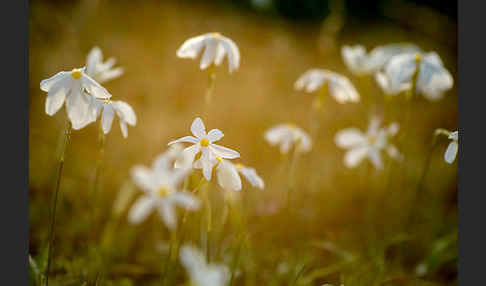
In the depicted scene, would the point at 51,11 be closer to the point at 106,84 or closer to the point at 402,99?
the point at 106,84

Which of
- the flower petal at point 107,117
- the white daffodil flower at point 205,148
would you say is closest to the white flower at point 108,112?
the flower petal at point 107,117

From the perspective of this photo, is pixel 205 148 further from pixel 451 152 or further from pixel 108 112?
pixel 451 152

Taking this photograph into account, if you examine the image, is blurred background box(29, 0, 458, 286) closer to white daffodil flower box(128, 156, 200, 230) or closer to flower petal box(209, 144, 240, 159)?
white daffodil flower box(128, 156, 200, 230)

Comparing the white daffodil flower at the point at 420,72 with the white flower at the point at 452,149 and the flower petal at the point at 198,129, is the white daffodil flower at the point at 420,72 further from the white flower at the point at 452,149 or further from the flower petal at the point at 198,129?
the flower petal at the point at 198,129

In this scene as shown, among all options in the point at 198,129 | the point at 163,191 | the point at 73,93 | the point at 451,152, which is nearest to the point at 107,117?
the point at 73,93

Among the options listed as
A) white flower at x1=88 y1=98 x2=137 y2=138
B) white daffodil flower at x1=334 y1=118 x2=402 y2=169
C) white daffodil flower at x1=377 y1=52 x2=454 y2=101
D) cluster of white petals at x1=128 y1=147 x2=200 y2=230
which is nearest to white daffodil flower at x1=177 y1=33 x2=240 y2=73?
white flower at x1=88 y1=98 x2=137 y2=138

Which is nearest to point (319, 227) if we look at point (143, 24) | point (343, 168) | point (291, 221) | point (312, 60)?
point (291, 221)

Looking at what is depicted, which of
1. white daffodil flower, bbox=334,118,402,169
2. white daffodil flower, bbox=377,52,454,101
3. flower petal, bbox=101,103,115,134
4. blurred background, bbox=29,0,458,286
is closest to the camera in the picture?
flower petal, bbox=101,103,115,134
